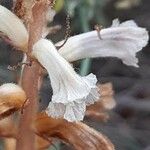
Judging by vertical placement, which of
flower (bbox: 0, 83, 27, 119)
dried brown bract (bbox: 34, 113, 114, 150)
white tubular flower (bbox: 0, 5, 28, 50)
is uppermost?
white tubular flower (bbox: 0, 5, 28, 50)

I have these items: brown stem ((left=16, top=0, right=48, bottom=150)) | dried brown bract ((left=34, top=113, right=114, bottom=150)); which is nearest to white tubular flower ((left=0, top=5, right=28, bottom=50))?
brown stem ((left=16, top=0, right=48, bottom=150))

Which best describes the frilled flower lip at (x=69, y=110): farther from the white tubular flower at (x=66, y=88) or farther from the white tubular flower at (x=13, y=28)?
the white tubular flower at (x=13, y=28)

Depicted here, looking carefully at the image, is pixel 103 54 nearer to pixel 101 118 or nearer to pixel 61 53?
pixel 61 53

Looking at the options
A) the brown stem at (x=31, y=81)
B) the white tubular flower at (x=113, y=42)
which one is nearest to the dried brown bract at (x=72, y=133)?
the brown stem at (x=31, y=81)

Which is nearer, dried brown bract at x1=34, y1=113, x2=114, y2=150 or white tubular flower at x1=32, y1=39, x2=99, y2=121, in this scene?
white tubular flower at x1=32, y1=39, x2=99, y2=121

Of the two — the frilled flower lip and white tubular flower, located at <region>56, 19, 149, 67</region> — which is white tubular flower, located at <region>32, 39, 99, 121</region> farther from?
white tubular flower, located at <region>56, 19, 149, 67</region>

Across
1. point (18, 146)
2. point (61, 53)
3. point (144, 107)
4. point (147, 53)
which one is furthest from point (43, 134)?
point (147, 53)
